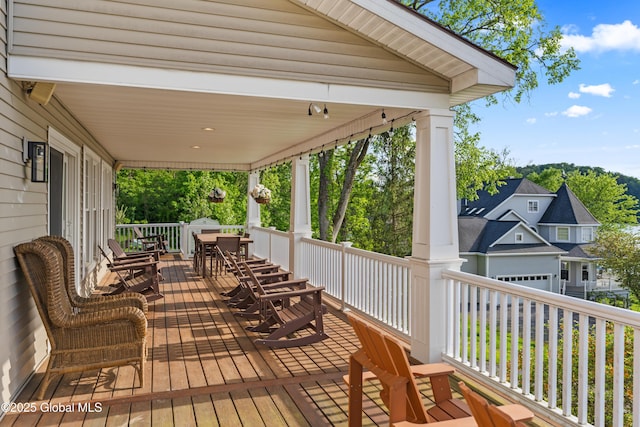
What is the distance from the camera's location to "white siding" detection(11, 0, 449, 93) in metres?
3.59

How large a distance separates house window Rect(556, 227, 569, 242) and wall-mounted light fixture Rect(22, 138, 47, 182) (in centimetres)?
2903

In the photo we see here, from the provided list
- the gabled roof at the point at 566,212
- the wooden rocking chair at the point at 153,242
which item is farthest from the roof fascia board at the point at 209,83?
the gabled roof at the point at 566,212

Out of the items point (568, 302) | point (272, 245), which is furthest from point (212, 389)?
point (272, 245)

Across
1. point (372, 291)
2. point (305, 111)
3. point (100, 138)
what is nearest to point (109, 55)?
point (305, 111)

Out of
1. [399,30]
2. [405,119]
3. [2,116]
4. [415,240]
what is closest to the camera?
[2,116]

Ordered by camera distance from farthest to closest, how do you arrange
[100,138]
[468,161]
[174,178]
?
[174,178] → [468,161] → [100,138]

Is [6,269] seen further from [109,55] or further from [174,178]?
[174,178]

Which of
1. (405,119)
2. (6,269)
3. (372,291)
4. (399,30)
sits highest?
(399,30)

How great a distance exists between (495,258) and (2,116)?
23825mm

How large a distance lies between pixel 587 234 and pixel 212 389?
2906 centimetres

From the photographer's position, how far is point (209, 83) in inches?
156

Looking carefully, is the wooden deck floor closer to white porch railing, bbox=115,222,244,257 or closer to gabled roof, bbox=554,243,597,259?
white porch railing, bbox=115,222,244,257

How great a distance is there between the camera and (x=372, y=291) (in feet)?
18.6

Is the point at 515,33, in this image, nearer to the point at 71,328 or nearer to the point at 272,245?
the point at 272,245
